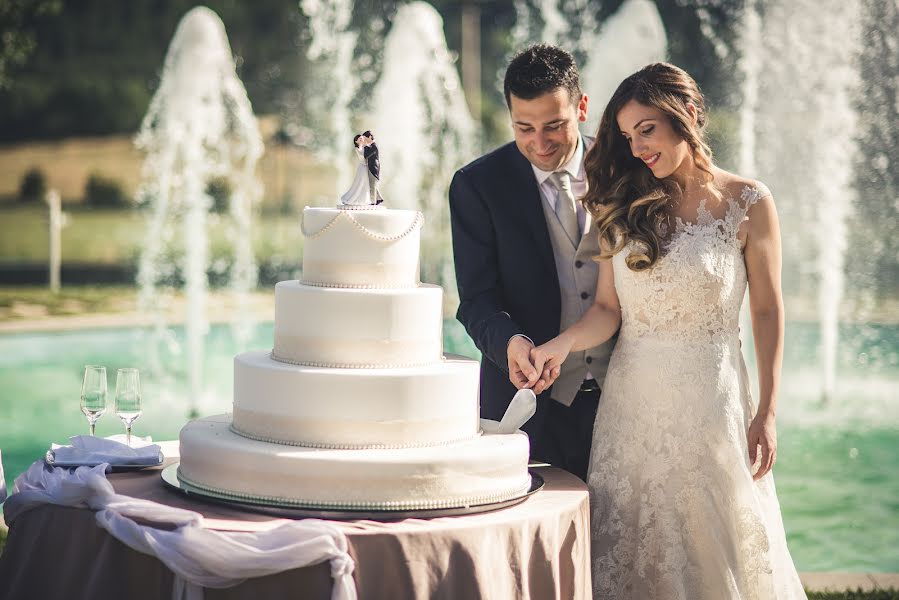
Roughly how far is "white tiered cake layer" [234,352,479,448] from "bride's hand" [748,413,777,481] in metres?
0.95

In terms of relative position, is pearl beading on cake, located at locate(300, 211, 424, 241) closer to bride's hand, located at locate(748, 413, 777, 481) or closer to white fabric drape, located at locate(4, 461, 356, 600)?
white fabric drape, located at locate(4, 461, 356, 600)

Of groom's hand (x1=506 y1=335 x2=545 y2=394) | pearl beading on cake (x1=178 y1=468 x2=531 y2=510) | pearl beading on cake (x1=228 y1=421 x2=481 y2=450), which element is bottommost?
pearl beading on cake (x1=178 y1=468 x2=531 y2=510)

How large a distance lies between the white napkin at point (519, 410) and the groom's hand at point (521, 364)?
13 cm

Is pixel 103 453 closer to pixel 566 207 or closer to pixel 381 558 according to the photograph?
pixel 381 558

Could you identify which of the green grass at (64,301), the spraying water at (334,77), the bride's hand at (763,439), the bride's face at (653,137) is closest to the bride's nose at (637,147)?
the bride's face at (653,137)

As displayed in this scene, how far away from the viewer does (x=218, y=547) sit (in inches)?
117

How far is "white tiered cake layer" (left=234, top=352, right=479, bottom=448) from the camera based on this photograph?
332 cm

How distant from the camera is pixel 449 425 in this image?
3.46 meters

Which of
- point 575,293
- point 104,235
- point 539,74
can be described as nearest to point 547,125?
point 539,74

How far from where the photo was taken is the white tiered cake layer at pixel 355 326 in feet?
11.3

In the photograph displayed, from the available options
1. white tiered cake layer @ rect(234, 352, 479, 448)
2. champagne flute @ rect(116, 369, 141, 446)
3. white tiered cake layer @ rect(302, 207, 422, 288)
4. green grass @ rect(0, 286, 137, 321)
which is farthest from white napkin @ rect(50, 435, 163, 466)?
green grass @ rect(0, 286, 137, 321)

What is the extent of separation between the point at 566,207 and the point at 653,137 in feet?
1.96

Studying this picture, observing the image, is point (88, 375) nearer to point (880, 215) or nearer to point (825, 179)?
point (825, 179)

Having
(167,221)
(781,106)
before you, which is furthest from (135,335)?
(781,106)
